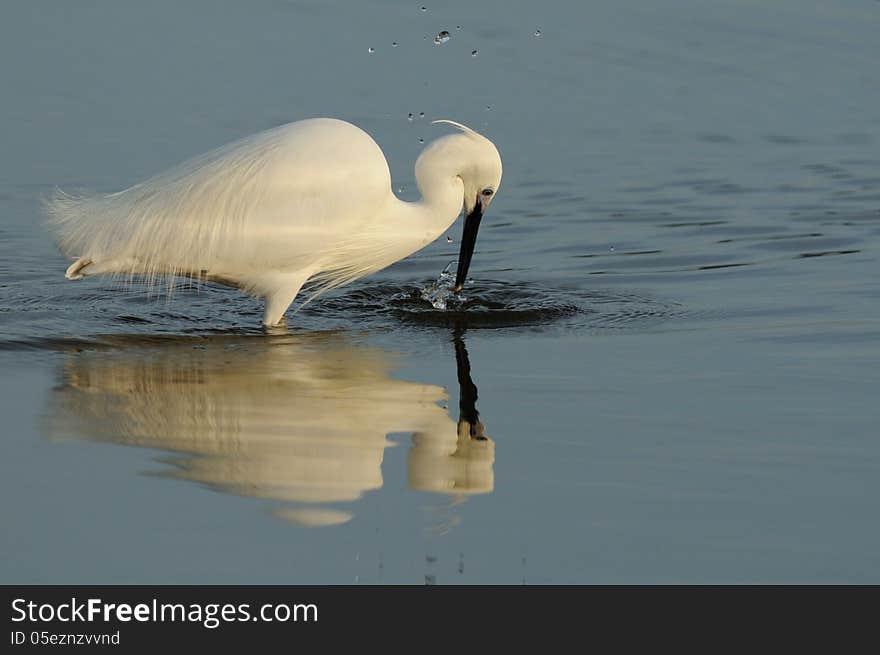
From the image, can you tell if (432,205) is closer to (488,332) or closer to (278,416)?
(488,332)

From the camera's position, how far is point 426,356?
7.70 meters

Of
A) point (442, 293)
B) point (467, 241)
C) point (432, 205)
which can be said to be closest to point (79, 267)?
point (432, 205)

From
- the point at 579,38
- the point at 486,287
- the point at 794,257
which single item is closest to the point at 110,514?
the point at 486,287

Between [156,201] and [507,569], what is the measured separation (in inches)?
170

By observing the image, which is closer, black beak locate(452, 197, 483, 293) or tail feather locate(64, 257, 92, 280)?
tail feather locate(64, 257, 92, 280)

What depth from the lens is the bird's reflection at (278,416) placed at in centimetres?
551

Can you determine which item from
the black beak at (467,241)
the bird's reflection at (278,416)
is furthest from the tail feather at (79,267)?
the black beak at (467,241)

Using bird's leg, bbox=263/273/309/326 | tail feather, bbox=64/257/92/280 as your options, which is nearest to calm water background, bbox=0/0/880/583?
bird's leg, bbox=263/273/309/326

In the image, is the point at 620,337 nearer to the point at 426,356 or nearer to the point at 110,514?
the point at 426,356

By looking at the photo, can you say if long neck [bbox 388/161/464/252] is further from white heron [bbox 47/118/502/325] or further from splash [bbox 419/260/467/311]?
splash [bbox 419/260/467/311]

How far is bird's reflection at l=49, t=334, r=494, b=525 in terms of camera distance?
217 inches

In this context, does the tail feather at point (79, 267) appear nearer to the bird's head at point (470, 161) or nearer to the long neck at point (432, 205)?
the long neck at point (432, 205)

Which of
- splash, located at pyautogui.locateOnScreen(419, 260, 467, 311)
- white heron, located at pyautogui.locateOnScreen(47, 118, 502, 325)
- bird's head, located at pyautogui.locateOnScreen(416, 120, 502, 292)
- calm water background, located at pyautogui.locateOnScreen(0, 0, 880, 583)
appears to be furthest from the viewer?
splash, located at pyautogui.locateOnScreen(419, 260, 467, 311)

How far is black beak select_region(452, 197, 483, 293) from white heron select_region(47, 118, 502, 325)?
0.96 ft
